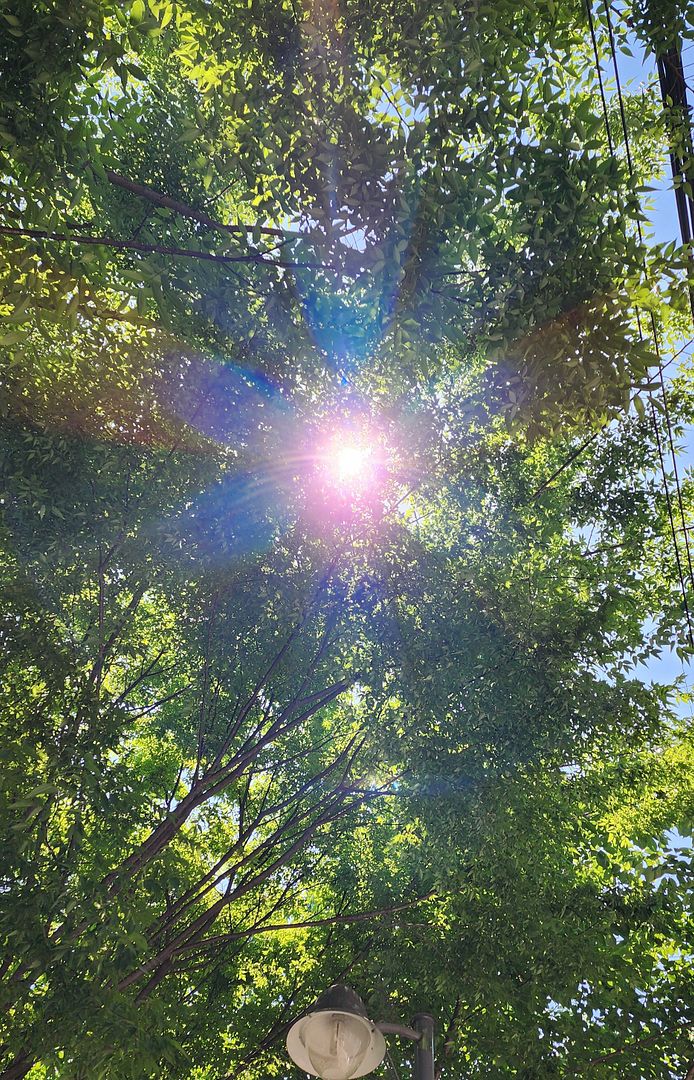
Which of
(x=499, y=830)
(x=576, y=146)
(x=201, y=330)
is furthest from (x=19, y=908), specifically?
(x=576, y=146)

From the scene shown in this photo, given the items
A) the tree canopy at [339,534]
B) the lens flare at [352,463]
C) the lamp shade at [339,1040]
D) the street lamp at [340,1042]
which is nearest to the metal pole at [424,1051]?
the street lamp at [340,1042]

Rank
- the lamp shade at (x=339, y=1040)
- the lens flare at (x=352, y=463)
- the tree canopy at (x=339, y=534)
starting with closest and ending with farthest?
the tree canopy at (x=339, y=534)
the lamp shade at (x=339, y=1040)
the lens flare at (x=352, y=463)

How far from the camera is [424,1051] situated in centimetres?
329

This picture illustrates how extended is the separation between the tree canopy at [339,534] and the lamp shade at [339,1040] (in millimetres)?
888

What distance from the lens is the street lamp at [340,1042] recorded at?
3.16 metres

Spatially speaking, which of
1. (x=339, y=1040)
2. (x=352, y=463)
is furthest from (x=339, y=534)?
(x=339, y=1040)

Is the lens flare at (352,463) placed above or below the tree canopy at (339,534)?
above

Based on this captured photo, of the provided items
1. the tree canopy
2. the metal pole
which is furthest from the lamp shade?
the tree canopy

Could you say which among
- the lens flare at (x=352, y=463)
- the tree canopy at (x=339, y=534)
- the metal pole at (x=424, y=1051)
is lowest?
the metal pole at (x=424, y=1051)

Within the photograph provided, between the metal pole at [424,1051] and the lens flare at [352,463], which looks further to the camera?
the lens flare at [352,463]

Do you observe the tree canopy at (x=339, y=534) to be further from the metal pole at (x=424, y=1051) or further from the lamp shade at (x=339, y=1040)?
the metal pole at (x=424, y=1051)

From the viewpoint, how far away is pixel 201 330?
14.3ft

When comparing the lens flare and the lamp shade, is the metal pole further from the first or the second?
the lens flare

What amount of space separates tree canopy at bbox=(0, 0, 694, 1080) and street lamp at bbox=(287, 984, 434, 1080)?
2.86 ft
